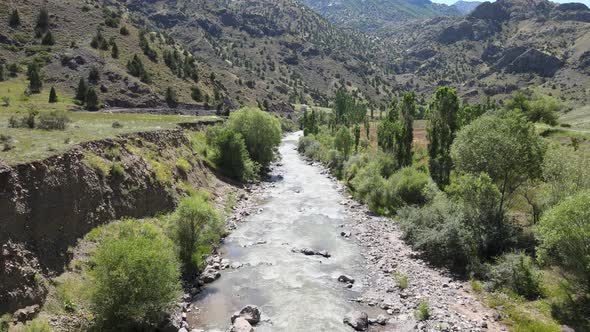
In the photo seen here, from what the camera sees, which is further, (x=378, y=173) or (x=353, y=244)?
(x=378, y=173)

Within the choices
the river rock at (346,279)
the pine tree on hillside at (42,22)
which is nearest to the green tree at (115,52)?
the pine tree on hillside at (42,22)

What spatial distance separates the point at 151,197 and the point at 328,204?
24190 millimetres

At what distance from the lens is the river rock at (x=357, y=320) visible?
79.7 feet

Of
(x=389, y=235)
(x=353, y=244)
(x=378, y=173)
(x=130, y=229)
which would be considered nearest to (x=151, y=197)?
(x=130, y=229)

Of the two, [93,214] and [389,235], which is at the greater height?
[93,214]

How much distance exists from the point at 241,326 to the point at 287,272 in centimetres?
930

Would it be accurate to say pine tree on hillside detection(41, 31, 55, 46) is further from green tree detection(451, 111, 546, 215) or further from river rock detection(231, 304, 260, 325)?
green tree detection(451, 111, 546, 215)

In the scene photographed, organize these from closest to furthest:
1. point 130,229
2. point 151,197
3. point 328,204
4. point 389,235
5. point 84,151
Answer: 1. point 130,229
2. point 84,151
3. point 151,197
4. point 389,235
5. point 328,204

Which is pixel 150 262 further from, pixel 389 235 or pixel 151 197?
pixel 389 235

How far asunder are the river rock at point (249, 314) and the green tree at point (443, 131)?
116 feet

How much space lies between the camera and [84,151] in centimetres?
3241

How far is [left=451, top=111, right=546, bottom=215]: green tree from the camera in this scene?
115 ft

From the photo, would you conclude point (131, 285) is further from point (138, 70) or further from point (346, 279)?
point (138, 70)

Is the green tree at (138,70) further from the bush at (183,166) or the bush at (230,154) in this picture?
the bush at (183,166)
